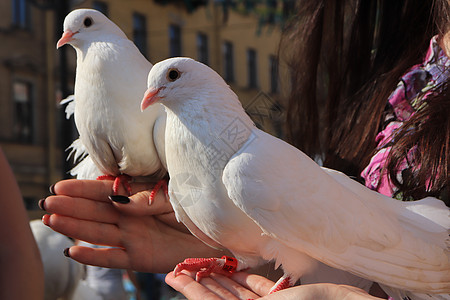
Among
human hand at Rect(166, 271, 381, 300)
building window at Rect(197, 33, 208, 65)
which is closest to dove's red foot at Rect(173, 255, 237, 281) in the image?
human hand at Rect(166, 271, 381, 300)

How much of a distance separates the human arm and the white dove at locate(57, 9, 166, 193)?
Answer: 0.92 ft

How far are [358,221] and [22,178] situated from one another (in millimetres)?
10657

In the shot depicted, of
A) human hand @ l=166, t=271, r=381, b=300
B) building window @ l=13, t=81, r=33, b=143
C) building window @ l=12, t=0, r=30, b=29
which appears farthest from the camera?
building window @ l=13, t=81, r=33, b=143

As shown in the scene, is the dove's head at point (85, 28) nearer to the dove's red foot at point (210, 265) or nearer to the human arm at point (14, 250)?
the human arm at point (14, 250)

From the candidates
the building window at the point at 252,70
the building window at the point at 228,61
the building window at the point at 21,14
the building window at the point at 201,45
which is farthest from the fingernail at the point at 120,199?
the building window at the point at 21,14

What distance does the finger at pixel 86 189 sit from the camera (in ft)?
5.02

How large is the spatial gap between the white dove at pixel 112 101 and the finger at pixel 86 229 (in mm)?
139

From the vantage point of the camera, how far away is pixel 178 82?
126 centimetres

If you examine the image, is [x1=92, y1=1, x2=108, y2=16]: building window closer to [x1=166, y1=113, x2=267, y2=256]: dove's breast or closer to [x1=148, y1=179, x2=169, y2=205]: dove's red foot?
[x1=148, y1=179, x2=169, y2=205]: dove's red foot

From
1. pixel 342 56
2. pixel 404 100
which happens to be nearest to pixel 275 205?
pixel 404 100

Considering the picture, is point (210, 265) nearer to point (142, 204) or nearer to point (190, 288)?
point (190, 288)

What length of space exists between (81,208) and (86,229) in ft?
0.21

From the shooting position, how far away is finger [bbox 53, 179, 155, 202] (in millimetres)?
1530

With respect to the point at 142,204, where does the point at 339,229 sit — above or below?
above
